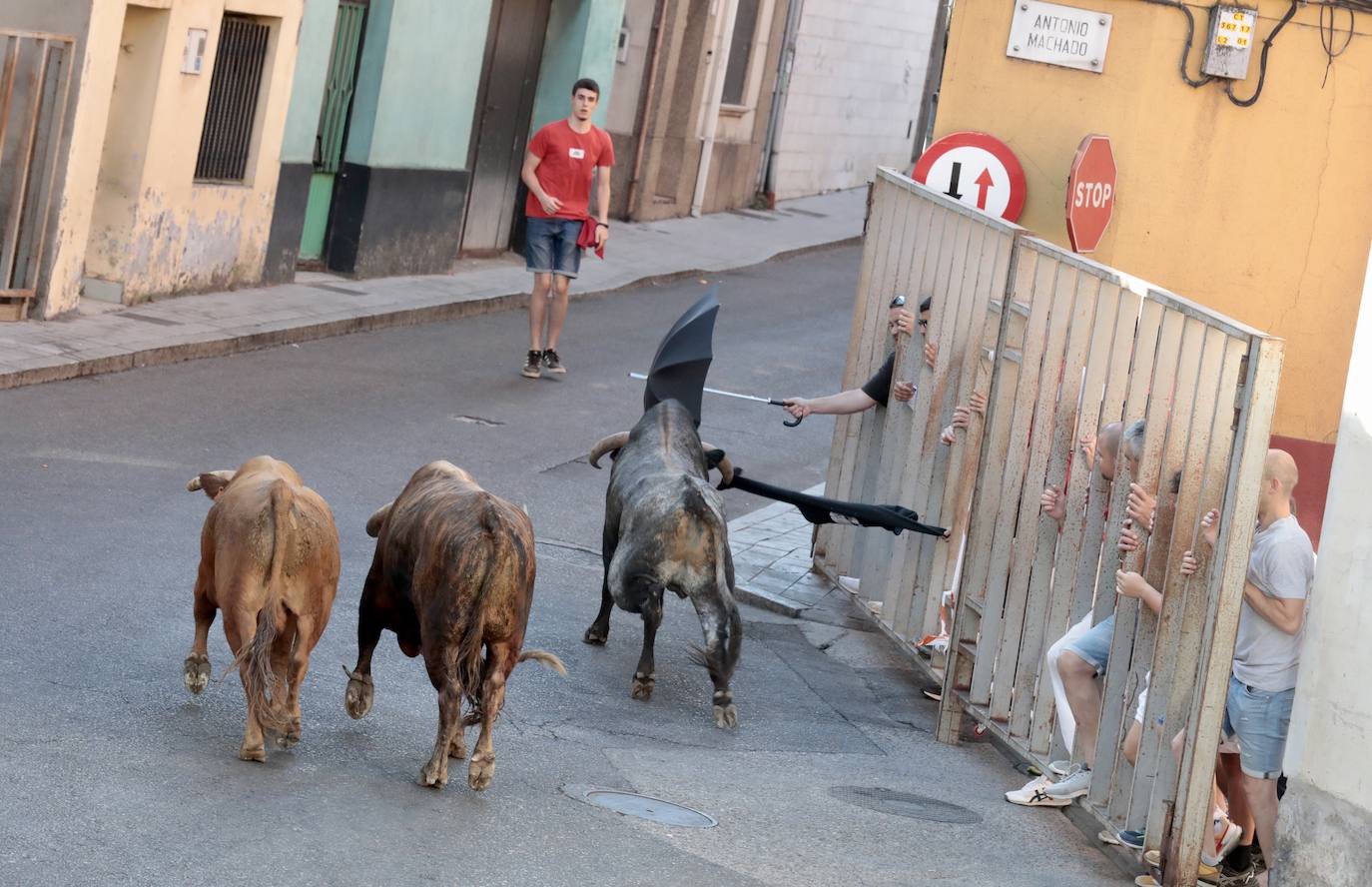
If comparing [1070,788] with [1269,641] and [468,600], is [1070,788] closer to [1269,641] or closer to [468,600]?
[1269,641]

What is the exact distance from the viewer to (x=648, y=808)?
271 inches

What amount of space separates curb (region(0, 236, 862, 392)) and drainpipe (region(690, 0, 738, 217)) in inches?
240

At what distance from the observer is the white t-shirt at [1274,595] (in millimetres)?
6684

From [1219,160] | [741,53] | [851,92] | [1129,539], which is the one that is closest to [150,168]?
[1219,160]

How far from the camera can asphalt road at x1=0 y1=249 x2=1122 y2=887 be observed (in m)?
6.01

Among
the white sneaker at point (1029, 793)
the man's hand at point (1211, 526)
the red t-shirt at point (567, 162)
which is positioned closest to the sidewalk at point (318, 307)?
the red t-shirt at point (567, 162)

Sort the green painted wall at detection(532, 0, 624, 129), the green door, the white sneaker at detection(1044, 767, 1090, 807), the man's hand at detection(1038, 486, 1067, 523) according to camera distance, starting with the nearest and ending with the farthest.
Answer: the white sneaker at detection(1044, 767, 1090, 807) < the man's hand at detection(1038, 486, 1067, 523) < the green door < the green painted wall at detection(532, 0, 624, 129)

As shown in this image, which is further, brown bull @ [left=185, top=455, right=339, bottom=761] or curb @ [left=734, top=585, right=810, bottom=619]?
curb @ [left=734, top=585, right=810, bottom=619]

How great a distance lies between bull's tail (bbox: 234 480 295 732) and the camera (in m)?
6.41

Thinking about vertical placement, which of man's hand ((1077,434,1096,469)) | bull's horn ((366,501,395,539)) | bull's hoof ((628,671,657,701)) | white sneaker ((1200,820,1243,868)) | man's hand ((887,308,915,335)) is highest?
man's hand ((887,308,915,335))

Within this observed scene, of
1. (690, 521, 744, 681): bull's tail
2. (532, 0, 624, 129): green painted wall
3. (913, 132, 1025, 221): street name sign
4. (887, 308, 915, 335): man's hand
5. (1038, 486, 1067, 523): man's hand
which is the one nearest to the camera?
(1038, 486, 1067, 523): man's hand

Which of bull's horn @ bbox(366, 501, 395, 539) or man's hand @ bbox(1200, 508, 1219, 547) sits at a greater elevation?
man's hand @ bbox(1200, 508, 1219, 547)

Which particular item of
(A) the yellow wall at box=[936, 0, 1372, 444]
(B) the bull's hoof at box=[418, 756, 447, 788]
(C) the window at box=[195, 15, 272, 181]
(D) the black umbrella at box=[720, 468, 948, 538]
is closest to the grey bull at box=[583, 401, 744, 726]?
(D) the black umbrella at box=[720, 468, 948, 538]

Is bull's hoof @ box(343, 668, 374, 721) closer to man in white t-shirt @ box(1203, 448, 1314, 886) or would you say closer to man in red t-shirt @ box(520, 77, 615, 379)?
man in white t-shirt @ box(1203, 448, 1314, 886)
